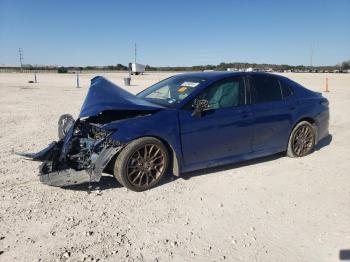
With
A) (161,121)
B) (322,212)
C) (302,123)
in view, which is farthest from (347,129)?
(161,121)

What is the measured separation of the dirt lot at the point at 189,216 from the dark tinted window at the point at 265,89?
1.15 m

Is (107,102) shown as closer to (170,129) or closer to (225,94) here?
(170,129)

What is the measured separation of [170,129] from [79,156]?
1277 mm

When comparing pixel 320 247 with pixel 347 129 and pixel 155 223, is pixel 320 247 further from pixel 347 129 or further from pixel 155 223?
pixel 347 129

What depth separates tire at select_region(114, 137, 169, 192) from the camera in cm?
462

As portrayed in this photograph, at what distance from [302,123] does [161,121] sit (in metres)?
2.99

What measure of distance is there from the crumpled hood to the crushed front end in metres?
0.24

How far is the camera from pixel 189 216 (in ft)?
13.7

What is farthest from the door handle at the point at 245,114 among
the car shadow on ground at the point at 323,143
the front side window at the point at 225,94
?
the car shadow on ground at the point at 323,143

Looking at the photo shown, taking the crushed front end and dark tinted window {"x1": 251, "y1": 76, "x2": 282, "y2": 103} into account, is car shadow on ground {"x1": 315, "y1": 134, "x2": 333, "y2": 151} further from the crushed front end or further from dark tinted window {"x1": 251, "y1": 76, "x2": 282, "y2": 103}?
the crushed front end

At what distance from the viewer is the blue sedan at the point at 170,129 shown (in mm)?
4633

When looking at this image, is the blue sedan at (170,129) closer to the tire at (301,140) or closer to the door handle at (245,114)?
the door handle at (245,114)

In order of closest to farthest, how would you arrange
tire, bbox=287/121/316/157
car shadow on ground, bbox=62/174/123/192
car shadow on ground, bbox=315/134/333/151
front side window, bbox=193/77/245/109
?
car shadow on ground, bbox=62/174/123/192 → front side window, bbox=193/77/245/109 → tire, bbox=287/121/316/157 → car shadow on ground, bbox=315/134/333/151

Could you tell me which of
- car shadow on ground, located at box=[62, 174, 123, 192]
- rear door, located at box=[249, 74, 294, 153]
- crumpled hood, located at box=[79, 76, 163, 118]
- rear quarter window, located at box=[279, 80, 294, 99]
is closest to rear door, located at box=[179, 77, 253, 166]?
rear door, located at box=[249, 74, 294, 153]
